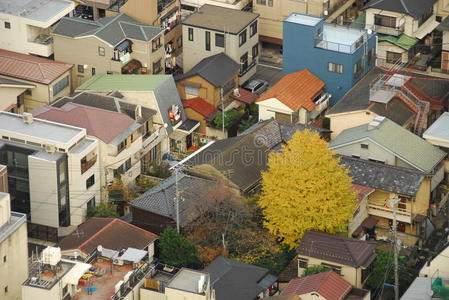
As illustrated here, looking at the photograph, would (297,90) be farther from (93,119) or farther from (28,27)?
(28,27)

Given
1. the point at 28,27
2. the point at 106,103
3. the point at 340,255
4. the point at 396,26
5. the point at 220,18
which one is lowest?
the point at 340,255

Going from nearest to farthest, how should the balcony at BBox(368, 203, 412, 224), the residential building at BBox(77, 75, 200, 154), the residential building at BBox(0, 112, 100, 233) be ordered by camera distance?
the residential building at BBox(0, 112, 100, 233), the balcony at BBox(368, 203, 412, 224), the residential building at BBox(77, 75, 200, 154)

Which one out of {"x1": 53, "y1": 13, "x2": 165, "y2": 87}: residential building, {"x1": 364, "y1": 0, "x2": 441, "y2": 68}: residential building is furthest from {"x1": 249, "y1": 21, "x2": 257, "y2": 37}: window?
{"x1": 364, "y1": 0, "x2": 441, "y2": 68}: residential building

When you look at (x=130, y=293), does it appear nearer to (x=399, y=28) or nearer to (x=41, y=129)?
(x=41, y=129)

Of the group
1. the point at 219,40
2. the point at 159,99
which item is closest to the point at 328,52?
the point at 219,40

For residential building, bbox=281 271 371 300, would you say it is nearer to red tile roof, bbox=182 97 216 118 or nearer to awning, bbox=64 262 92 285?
awning, bbox=64 262 92 285

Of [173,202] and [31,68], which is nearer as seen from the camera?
[173,202]
